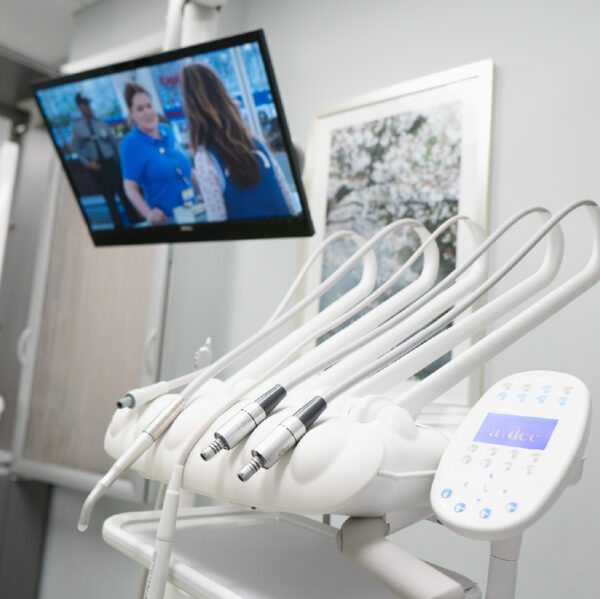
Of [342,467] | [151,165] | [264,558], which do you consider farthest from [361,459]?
[151,165]

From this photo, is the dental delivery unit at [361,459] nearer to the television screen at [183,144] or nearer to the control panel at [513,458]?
the control panel at [513,458]

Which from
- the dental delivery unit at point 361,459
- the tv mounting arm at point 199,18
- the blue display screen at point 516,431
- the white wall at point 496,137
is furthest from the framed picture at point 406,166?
the blue display screen at point 516,431

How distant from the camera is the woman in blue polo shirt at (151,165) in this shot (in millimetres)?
1151

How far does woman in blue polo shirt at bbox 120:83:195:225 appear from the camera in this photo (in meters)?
1.15

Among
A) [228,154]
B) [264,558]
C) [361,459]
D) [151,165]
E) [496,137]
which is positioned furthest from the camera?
[496,137]

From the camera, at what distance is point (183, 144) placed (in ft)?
3.72

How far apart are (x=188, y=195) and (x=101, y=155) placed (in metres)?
0.26

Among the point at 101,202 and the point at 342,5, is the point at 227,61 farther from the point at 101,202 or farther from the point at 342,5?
the point at 342,5

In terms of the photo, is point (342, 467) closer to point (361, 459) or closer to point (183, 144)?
point (361, 459)

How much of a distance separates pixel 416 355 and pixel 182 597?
3.94 feet

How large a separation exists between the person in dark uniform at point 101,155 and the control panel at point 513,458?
99cm

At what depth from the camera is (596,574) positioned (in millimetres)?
1171

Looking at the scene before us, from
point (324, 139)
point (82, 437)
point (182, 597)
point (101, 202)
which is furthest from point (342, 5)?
point (182, 597)

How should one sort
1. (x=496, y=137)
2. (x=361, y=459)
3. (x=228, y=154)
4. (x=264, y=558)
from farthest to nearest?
(x=496, y=137), (x=228, y=154), (x=264, y=558), (x=361, y=459)
